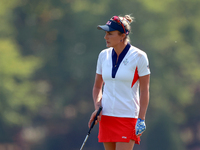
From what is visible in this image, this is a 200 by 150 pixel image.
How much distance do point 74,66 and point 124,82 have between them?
11.2ft

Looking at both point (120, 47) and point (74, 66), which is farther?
point (74, 66)

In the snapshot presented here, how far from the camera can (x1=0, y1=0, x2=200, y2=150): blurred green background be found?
567cm

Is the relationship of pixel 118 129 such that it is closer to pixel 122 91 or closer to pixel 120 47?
pixel 122 91

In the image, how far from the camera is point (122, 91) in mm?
2410

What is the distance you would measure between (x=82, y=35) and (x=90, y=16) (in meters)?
0.34

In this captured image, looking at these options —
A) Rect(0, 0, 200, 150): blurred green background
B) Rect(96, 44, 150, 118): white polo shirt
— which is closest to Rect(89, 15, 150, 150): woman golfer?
Rect(96, 44, 150, 118): white polo shirt

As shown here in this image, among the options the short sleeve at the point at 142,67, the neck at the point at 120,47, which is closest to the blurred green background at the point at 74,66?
the neck at the point at 120,47

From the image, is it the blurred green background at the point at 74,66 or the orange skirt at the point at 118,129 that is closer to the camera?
the orange skirt at the point at 118,129

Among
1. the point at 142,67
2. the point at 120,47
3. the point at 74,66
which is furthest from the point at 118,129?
the point at 74,66

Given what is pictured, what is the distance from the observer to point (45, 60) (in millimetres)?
5727

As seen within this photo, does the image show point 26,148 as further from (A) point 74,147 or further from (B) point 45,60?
(B) point 45,60

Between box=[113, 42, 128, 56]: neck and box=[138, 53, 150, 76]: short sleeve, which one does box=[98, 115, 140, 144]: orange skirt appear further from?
box=[113, 42, 128, 56]: neck

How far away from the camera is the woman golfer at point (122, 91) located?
239 centimetres

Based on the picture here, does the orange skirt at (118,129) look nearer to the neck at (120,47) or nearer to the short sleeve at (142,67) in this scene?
the short sleeve at (142,67)
